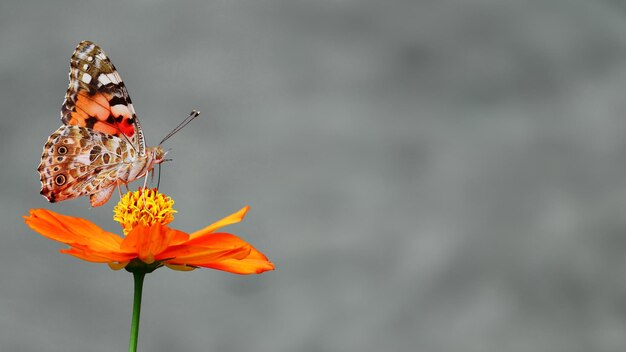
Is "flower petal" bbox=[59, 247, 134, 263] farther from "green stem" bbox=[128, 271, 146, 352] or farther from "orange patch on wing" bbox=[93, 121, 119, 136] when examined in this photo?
"orange patch on wing" bbox=[93, 121, 119, 136]

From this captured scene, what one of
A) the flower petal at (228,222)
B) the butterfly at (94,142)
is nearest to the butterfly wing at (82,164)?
the butterfly at (94,142)

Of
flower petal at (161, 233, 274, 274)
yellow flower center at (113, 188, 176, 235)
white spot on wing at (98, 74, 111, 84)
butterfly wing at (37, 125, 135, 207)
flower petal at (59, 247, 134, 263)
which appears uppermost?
white spot on wing at (98, 74, 111, 84)

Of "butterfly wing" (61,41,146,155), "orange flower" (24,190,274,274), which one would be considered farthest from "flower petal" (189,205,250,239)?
"butterfly wing" (61,41,146,155)

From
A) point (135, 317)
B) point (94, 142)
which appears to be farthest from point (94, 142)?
point (135, 317)

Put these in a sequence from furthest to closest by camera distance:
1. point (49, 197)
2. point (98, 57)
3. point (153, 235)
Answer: point (98, 57) < point (49, 197) < point (153, 235)

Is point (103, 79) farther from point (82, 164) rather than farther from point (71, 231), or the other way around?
point (71, 231)

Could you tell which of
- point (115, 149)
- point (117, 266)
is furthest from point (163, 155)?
point (117, 266)

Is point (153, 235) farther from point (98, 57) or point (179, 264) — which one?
point (98, 57)

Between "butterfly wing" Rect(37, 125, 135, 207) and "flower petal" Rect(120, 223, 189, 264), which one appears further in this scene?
"butterfly wing" Rect(37, 125, 135, 207)
